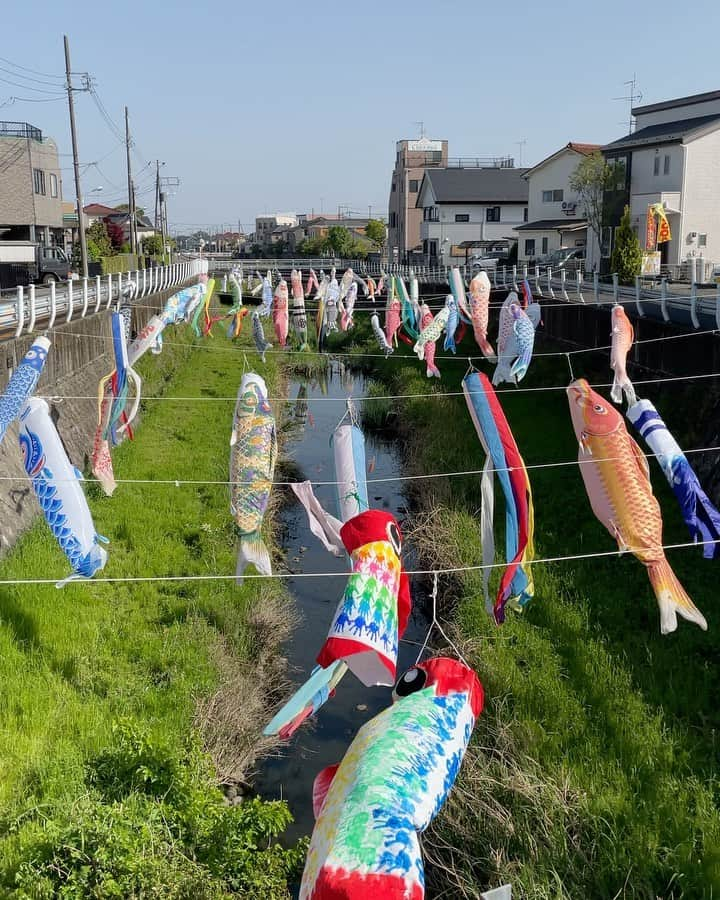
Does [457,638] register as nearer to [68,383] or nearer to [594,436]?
[594,436]

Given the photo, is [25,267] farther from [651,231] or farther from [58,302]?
[651,231]

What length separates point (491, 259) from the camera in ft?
178

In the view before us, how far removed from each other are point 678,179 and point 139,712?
3636 centimetres

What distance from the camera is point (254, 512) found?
9117 mm

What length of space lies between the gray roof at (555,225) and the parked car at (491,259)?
2.71 metres

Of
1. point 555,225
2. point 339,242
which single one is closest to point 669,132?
point 555,225

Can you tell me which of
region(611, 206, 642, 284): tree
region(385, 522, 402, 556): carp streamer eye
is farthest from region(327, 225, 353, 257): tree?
region(385, 522, 402, 556): carp streamer eye

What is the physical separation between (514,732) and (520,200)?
61.5 meters

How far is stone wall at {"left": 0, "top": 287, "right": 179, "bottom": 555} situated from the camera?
41.3ft

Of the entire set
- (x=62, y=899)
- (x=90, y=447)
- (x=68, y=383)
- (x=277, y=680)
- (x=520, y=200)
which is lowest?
(x=277, y=680)

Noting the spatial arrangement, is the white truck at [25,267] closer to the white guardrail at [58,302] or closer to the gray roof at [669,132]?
the white guardrail at [58,302]

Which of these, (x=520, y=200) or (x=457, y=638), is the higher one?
(x=520, y=200)

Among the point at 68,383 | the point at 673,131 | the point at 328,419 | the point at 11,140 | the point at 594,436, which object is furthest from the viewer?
the point at 11,140

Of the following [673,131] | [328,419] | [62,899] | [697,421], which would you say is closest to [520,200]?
[673,131]
